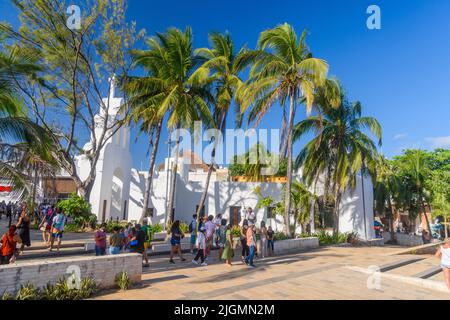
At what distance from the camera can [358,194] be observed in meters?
22.4

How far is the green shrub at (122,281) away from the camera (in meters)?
6.76

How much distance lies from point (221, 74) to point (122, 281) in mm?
14710

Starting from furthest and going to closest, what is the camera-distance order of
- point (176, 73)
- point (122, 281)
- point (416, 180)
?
point (416, 180), point (176, 73), point (122, 281)

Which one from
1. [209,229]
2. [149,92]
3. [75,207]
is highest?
[149,92]

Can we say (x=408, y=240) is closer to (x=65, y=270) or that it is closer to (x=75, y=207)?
(x=75, y=207)

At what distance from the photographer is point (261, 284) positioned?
771 cm

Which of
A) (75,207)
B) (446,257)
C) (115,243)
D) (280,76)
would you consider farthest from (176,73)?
(446,257)

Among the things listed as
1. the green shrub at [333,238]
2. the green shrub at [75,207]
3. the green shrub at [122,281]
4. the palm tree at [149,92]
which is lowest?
the green shrub at [333,238]

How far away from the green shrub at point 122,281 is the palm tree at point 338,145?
14614 mm

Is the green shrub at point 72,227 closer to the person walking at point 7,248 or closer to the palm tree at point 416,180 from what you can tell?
the person walking at point 7,248

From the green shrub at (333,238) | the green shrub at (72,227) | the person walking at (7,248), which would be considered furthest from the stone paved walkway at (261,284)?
the green shrub at (72,227)
